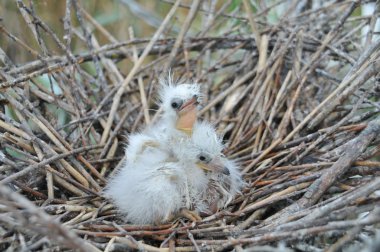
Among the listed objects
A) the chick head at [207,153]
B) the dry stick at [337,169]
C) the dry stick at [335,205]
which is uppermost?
the chick head at [207,153]

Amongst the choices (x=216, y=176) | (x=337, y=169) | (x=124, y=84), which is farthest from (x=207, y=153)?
(x=124, y=84)

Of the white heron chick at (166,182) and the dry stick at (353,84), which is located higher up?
the dry stick at (353,84)

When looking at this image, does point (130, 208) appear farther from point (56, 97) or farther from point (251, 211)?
point (56, 97)

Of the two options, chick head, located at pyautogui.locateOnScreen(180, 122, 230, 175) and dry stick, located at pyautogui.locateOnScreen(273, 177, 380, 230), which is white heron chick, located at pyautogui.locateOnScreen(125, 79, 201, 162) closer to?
chick head, located at pyautogui.locateOnScreen(180, 122, 230, 175)

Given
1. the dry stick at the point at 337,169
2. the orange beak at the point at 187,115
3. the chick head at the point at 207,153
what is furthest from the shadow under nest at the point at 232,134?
the orange beak at the point at 187,115

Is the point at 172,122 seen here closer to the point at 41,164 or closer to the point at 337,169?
the point at 41,164

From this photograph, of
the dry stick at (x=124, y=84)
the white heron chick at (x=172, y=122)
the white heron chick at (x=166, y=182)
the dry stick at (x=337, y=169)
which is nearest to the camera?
the dry stick at (x=337, y=169)

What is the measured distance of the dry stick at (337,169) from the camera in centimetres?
171

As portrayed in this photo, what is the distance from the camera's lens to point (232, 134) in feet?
8.02

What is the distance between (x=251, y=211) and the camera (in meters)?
1.85

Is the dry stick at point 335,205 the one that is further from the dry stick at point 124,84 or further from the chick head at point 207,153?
the dry stick at point 124,84

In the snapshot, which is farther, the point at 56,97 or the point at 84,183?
the point at 56,97

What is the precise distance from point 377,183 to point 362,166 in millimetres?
392

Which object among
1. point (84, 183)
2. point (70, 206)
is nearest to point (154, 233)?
point (70, 206)
